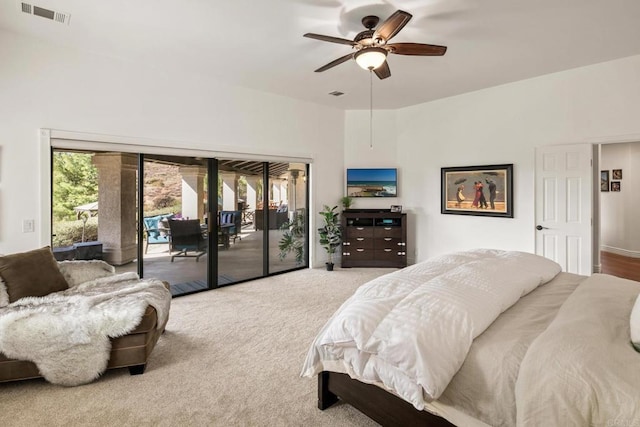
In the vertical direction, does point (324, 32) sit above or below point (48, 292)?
above

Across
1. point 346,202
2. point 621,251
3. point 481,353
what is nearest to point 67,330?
point 481,353

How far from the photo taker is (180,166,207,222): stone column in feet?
15.3

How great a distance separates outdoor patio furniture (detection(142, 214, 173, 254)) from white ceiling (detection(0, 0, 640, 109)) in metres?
1.93

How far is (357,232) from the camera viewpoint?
19.9 ft

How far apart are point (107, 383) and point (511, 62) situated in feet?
17.5

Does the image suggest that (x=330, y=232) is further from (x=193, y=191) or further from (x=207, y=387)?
(x=207, y=387)

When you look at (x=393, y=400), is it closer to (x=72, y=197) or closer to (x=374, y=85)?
(x=72, y=197)

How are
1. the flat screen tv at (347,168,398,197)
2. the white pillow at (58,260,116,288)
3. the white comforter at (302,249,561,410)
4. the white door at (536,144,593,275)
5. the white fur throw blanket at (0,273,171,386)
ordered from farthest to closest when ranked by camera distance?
the flat screen tv at (347,168,398,197)
the white door at (536,144,593,275)
the white pillow at (58,260,116,288)
the white fur throw blanket at (0,273,171,386)
the white comforter at (302,249,561,410)

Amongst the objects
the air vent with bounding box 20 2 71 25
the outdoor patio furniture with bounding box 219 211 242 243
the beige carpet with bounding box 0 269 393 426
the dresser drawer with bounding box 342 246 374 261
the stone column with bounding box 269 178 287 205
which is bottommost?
the beige carpet with bounding box 0 269 393 426

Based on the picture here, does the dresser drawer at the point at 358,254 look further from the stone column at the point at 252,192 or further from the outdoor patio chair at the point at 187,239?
the outdoor patio chair at the point at 187,239

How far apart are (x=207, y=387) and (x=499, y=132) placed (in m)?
5.18

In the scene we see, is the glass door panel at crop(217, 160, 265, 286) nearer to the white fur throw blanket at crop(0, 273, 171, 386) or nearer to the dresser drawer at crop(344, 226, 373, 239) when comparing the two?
the dresser drawer at crop(344, 226, 373, 239)

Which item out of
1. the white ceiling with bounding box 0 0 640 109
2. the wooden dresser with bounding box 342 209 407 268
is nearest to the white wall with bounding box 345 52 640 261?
the white ceiling with bounding box 0 0 640 109

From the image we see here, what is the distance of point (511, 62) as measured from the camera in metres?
4.20
